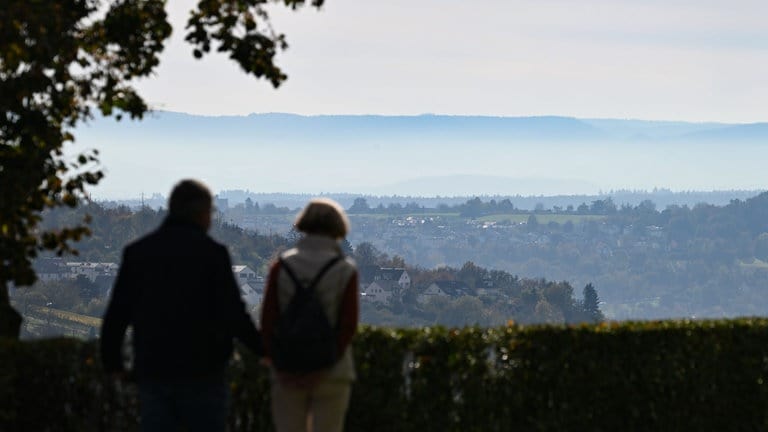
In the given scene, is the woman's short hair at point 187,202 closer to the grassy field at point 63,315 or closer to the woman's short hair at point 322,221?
the woman's short hair at point 322,221

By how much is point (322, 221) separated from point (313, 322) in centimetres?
61

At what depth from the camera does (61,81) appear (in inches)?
455

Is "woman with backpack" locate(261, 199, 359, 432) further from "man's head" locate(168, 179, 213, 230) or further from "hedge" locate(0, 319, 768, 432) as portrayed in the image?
"hedge" locate(0, 319, 768, 432)

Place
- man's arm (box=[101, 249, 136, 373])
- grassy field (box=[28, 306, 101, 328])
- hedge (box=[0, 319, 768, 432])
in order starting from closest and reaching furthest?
man's arm (box=[101, 249, 136, 373]) < hedge (box=[0, 319, 768, 432]) < grassy field (box=[28, 306, 101, 328])

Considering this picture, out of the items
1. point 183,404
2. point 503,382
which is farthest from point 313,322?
point 503,382

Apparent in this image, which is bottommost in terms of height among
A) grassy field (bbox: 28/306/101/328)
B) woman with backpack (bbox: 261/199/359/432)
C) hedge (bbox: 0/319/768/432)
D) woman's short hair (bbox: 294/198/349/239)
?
grassy field (bbox: 28/306/101/328)

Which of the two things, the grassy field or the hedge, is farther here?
the grassy field

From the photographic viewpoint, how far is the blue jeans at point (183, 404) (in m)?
7.29

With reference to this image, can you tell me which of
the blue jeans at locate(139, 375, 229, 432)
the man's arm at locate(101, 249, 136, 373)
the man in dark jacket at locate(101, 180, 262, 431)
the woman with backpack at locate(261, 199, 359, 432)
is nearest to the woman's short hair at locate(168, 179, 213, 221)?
the man in dark jacket at locate(101, 180, 262, 431)

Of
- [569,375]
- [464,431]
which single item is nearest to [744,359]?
[569,375]

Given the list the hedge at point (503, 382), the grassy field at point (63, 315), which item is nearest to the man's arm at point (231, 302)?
the hedge at point (503, 382)

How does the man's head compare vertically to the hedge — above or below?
above

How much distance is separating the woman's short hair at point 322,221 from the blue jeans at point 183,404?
1.03m

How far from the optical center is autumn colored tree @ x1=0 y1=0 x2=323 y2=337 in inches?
430
